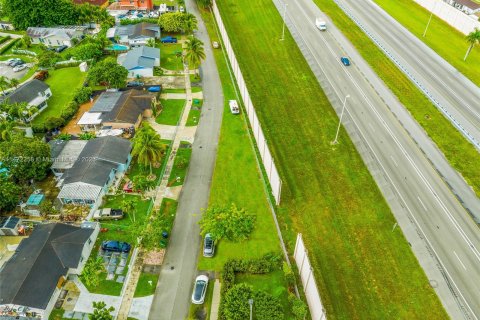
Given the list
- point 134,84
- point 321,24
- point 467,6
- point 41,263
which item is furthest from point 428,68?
point 41,263

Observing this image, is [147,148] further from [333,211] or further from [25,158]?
Result: [333,211]

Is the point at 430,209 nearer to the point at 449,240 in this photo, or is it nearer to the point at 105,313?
the point at 449,240

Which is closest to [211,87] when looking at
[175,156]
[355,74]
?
[175,156]

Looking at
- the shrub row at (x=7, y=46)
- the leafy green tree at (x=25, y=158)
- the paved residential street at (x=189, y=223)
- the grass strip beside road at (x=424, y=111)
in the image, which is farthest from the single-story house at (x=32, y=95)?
the grass strip beside road at (x=424, y=111)

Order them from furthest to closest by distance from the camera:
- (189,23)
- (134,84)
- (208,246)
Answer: (189,23) → (134,84) → (208,246)

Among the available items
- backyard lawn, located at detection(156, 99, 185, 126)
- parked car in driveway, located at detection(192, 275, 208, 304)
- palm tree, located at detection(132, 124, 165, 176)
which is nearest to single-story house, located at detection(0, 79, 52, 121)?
backyard lawn, located at detection(156, 99, 185, 126)

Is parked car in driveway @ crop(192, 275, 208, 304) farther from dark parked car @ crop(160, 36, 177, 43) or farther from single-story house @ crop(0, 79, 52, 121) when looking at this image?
dark parked car @ crop(160, 36, 177, 43)

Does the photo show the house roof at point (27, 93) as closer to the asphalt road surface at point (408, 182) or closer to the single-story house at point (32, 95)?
the single-story house at point (32, 95)
